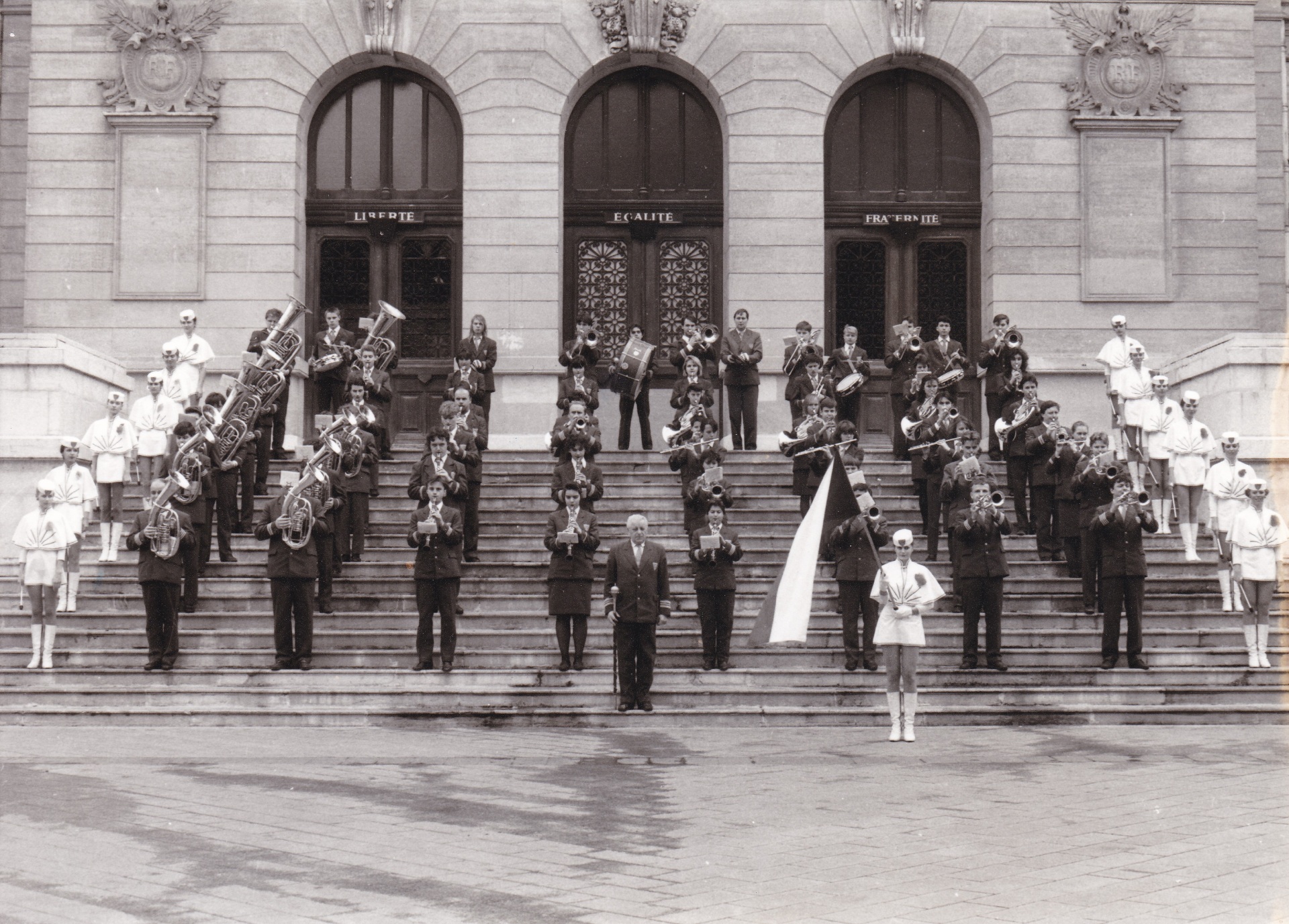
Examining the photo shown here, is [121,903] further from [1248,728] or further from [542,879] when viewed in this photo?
[1248,728]

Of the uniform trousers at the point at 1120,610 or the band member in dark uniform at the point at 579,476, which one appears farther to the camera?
the band member in dark uniform at the point at 579,476

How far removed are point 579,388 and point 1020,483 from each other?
574 cm

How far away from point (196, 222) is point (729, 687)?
47.6 ft

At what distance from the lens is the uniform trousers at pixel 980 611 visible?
17594 millimetres

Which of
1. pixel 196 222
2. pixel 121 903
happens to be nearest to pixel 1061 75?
pixel 196 222

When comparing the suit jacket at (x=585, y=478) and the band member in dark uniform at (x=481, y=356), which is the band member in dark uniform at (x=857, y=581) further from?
the band member in dark uniform at (x=481, y=356)

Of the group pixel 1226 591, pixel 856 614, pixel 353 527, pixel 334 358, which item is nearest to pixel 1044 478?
pixel 1226 591

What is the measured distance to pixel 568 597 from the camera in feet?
57.4

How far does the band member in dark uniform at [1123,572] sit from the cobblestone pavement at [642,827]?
1.91 metres

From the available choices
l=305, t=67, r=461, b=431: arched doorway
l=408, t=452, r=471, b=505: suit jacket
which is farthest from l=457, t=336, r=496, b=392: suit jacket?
l=305, t=67, r=461, b=431: arched doorway

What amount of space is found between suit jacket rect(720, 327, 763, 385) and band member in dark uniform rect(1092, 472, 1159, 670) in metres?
6.48

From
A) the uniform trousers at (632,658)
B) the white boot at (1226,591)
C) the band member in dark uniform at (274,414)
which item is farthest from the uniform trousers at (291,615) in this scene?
the white boot at (1226,591)

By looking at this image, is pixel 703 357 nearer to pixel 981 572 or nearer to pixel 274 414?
pixel 274 414

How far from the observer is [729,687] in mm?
17141
